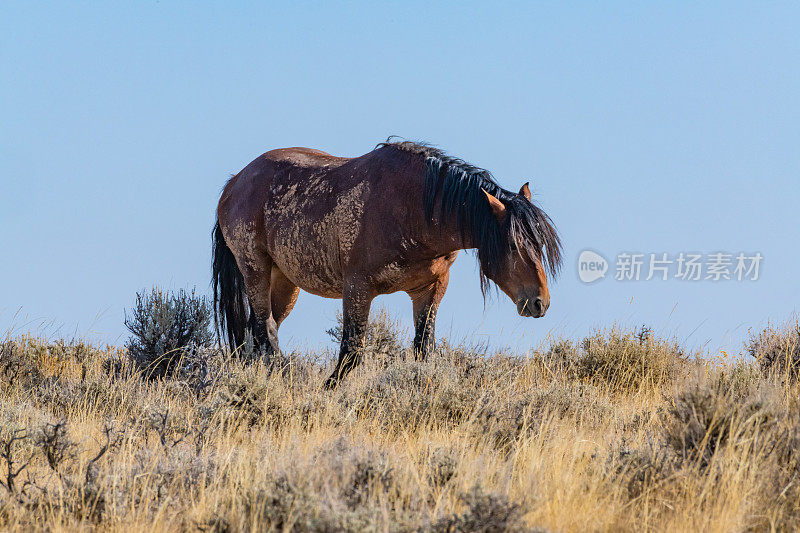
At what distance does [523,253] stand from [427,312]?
1.77 m

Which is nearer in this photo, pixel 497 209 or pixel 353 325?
pixel 497 209

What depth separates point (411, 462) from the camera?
445 centimetres

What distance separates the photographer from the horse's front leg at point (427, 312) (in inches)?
332

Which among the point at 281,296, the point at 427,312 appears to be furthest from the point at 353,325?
the point at 281,296

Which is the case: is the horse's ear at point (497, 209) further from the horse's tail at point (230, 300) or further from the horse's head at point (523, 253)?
the horse's tail at point (230, 300)

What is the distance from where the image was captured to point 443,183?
298 inches

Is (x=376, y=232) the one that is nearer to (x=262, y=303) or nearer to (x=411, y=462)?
(x=262, y=303)

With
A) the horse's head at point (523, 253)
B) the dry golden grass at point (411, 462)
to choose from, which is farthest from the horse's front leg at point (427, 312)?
the horse's head at point (523, 253)

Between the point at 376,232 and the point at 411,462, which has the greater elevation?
the point at 376,232

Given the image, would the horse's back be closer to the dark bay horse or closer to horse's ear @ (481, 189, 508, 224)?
the dark bay horse

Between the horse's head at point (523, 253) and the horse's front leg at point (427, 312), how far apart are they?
136 cm

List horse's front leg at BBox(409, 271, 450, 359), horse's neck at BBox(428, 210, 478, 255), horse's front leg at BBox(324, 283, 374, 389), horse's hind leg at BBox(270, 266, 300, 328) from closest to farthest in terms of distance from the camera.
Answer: horse's neck at BBox(428, 210, 478, 255) → horse's front leg at BBox(324, 283, 374, 389) → horse's front leg at BBox(409, 271, 450, 359) → horse's hind leg at BBox(270, 266, 300, 328)

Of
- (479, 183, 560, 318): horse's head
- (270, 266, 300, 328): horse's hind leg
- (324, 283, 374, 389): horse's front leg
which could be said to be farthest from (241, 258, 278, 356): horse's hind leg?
(479, 183, 560, 318): horse's head

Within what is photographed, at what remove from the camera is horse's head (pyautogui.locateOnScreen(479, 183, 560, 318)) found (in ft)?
23.0
